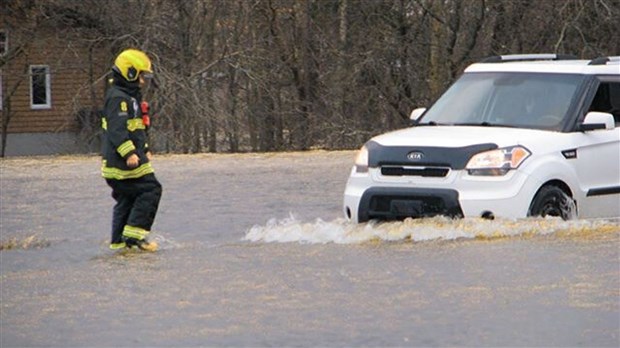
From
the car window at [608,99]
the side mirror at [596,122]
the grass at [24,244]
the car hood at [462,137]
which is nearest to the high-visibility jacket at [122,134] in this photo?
the grass at [24,244]

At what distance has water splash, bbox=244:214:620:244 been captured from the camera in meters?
12.4

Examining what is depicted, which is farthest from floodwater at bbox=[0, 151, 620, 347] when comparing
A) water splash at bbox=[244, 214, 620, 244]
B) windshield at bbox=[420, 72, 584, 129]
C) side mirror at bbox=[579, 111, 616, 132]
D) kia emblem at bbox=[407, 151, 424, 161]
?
windshield at bbox=[420, 72, 584, 129]

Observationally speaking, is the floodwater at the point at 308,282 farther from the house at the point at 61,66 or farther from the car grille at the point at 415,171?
the house at the point at 61,66

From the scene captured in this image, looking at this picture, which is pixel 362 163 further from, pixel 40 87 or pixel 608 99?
pixel 40 87

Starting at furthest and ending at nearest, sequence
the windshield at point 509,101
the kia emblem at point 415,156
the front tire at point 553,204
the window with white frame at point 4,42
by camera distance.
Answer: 1. the window with white frame at point 4,42
2. the windshield at point 509,101
3. the kia emblem at point 415,156
4. the front tire at point 553,204

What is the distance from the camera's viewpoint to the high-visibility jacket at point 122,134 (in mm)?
12508

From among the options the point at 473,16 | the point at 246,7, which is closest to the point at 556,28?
the point at 473,16

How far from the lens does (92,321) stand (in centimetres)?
938

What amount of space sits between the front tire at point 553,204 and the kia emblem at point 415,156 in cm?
102

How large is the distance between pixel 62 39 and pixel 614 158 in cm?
2286

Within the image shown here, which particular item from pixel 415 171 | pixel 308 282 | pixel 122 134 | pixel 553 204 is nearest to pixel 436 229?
pixel 415 171

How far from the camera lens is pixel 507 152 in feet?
41.2

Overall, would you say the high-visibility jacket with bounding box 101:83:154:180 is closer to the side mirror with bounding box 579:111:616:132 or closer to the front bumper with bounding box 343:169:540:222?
the front bumper with bounding box 343:169:540:222

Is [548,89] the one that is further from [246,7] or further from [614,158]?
[246,7]
